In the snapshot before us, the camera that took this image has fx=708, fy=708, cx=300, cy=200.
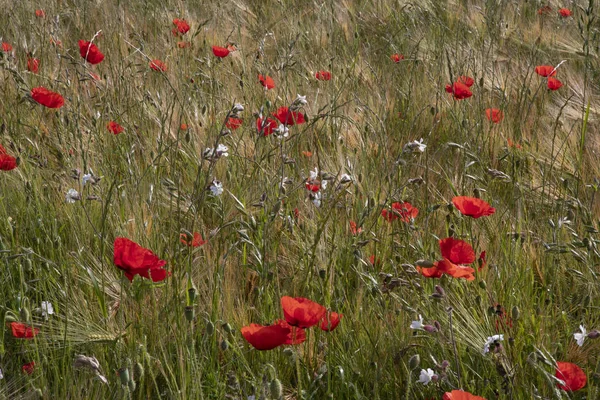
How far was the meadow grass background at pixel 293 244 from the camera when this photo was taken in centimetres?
134

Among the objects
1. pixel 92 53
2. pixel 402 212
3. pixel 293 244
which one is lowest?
pixel 293 244

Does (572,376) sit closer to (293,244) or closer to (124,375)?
(124,375)

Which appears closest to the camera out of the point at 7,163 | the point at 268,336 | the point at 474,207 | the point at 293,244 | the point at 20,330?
the point at 268,336

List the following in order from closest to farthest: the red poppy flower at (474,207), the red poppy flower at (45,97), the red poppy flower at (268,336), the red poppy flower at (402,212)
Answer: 1. the red poppy flower at (268,336)
2. the red poppy flower at (474,207)
3. the red poppy flower at (402,212)
4. the red poppy flower at (45,97)

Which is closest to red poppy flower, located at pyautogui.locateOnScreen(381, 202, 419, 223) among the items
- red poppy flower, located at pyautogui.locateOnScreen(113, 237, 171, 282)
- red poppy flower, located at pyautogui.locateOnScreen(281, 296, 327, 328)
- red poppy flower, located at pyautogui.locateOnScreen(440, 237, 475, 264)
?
red poppy flower, located at pyautogui.locateOnScreen(440, 237, 475, 264)

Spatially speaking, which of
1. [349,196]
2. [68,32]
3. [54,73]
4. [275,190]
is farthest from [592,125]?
[68,32]

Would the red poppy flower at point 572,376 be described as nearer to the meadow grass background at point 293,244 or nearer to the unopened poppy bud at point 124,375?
the meadow grass background at point 293,244

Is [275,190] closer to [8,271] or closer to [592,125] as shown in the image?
[8,271]

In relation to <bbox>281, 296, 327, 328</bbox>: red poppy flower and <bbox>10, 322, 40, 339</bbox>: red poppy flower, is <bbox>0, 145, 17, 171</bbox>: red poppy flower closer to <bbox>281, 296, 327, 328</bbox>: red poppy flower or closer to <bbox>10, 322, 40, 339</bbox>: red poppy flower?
<bbox>10, 322, 40, 339</bbox>: red poppy flower

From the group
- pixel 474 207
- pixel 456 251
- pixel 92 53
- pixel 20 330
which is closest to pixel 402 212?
pixel 474 207

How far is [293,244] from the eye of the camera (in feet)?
6.24

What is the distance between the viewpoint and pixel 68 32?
390 centimetres

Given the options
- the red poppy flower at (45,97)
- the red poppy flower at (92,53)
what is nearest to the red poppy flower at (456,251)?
the red poppy flower at (45,97)

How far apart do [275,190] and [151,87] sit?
1.00 m
